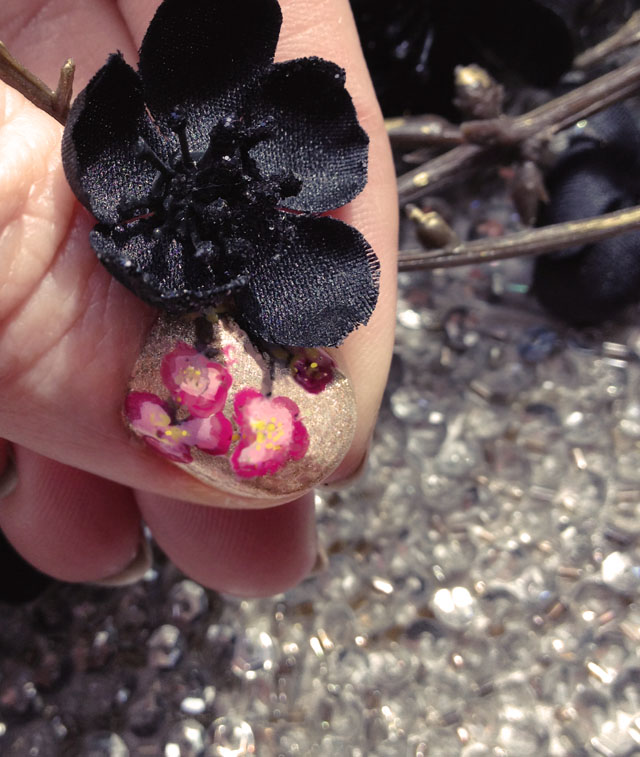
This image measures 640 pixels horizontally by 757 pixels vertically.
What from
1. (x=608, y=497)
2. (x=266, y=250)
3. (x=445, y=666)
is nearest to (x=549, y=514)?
(x=608, y=497)

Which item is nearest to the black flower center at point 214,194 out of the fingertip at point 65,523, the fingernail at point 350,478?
the fingernail at point 350,478

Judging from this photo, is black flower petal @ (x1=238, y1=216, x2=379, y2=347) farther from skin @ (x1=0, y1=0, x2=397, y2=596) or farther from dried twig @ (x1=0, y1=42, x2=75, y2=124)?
dried twig @ (x1=0, y1=42, x2=75, y2=124)

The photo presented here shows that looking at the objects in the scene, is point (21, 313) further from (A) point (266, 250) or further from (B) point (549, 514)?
(B) point (549, 514)

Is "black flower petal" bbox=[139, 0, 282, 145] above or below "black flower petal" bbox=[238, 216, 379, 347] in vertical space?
above

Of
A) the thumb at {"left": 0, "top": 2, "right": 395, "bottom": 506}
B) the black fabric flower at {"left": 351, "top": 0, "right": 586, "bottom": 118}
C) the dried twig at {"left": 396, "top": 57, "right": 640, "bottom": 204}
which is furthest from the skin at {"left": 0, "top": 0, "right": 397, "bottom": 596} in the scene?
the black fabric flower at {"left": 351, "top": 0, "right": 586, "bottom": 118}

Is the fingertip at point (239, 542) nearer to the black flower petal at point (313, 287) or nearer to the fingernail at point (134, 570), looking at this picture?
the fingernail at point (134, 570)

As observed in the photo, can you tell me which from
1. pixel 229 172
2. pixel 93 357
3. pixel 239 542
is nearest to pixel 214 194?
pixel 229 172
